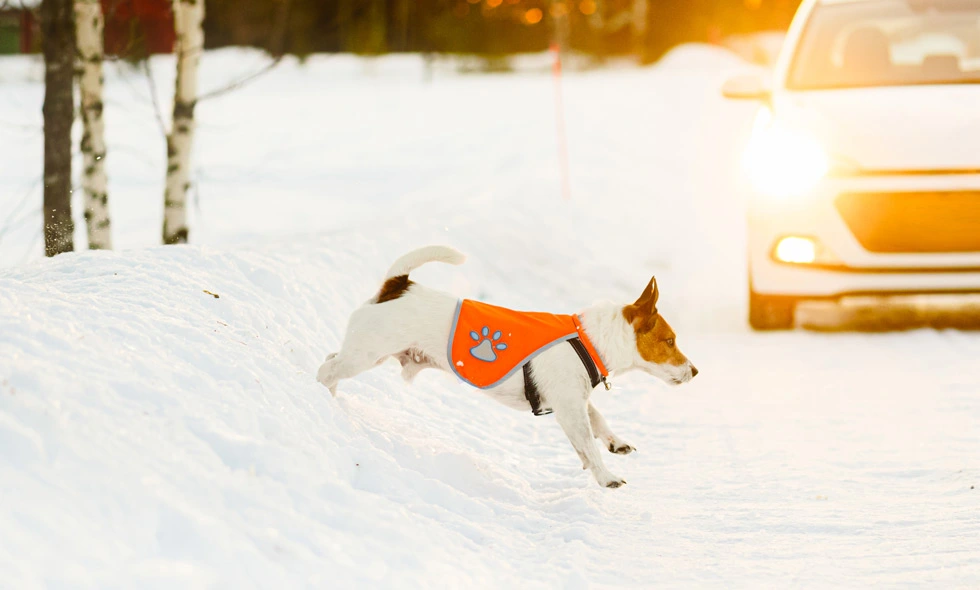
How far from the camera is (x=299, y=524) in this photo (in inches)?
130

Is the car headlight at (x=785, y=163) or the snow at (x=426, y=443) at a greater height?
the car headlight at (x=785, y=163)

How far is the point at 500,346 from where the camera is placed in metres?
4.60

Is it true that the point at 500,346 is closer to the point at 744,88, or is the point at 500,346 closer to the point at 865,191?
the point at 865,191

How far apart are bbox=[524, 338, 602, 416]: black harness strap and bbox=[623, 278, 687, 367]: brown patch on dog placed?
29 centimetres

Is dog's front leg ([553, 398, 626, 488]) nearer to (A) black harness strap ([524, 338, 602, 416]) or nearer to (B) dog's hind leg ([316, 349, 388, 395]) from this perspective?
(A) black harness strap ([524, 338, 602, 416])

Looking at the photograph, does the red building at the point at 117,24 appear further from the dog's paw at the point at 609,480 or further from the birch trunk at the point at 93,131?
the dog's paw at the point at 609,480

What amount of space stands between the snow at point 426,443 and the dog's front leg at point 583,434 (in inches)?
4.8

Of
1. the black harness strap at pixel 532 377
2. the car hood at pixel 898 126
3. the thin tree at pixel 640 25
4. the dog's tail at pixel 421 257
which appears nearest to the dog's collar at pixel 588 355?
the black harness strap at pixel 532 377

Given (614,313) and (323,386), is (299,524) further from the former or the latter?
(614,313)

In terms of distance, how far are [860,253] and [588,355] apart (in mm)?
3047

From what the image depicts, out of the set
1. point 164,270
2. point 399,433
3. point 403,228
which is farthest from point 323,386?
point 403,228

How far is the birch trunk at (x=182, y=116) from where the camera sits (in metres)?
8.31

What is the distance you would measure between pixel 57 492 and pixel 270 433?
991 millimetres

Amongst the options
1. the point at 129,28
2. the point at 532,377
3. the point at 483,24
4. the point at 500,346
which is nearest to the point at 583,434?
the point at 532,377
